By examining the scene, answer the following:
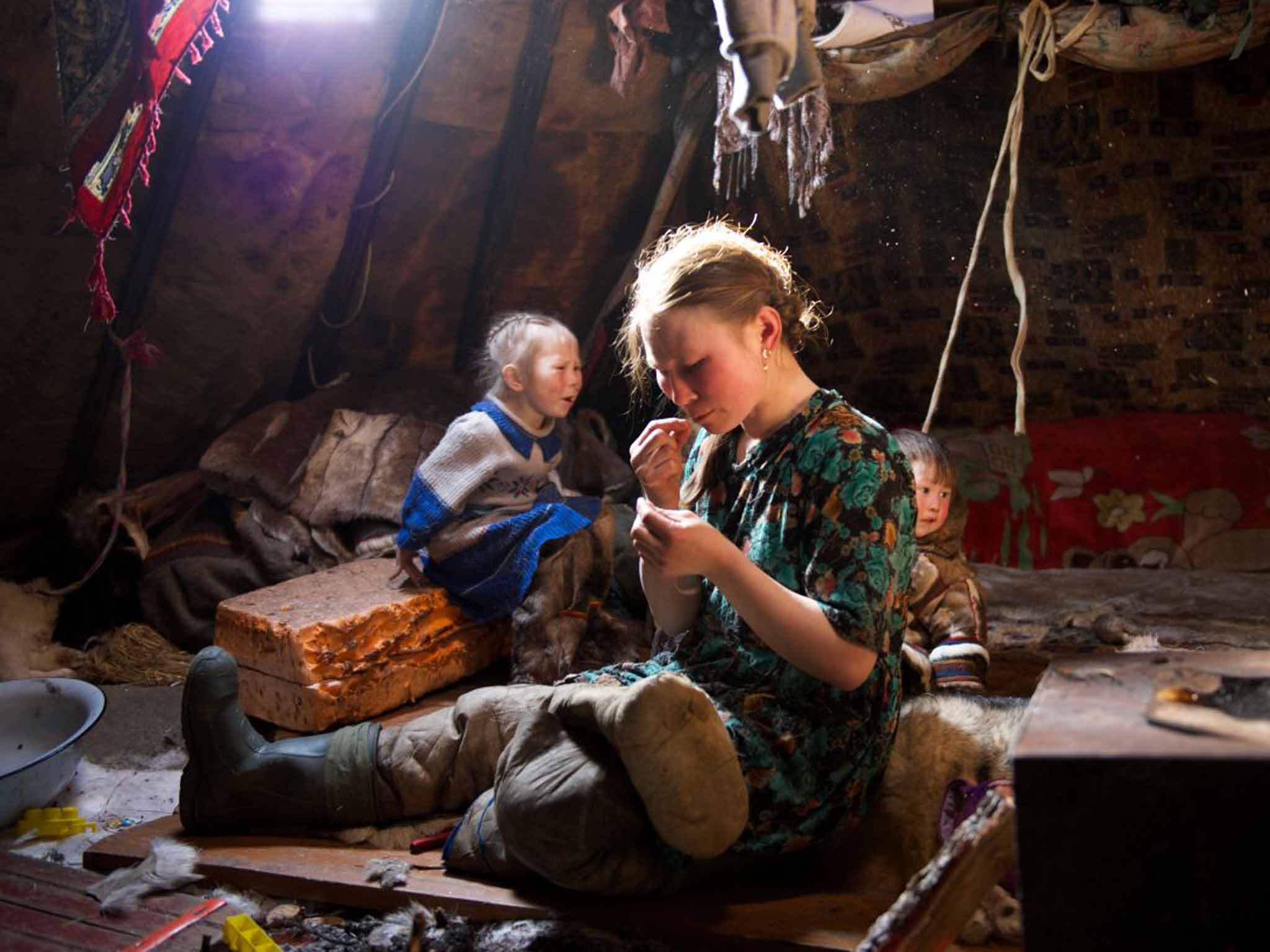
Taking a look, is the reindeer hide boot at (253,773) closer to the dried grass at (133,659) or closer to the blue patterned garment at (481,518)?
the blue patterned garment at (481,518)

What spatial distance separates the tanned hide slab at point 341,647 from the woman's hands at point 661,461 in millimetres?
1483

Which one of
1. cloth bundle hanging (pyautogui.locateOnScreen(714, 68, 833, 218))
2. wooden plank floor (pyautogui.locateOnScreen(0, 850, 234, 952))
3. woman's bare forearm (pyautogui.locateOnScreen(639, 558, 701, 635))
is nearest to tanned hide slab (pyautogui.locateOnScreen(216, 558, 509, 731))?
wooden plank floor (pyautogui.locateOnScreen(0, 850, 234, 952))

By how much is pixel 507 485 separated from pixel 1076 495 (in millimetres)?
2311

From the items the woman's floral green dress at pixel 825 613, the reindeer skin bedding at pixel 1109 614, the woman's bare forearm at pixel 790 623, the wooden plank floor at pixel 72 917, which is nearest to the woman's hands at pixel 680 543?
the woman's bare forearm at pixel 790 623

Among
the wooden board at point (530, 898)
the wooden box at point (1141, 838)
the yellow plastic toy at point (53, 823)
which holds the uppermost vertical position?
the wooden box at point (1141, 838)

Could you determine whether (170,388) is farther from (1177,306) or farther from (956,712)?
(1177,306)

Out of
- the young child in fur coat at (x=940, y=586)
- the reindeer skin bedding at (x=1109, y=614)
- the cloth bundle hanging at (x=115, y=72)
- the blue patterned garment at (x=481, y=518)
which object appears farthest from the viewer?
the blue patterned garment at (x=481, y=518)

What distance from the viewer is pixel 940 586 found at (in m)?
3.04

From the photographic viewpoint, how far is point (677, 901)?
218 cm

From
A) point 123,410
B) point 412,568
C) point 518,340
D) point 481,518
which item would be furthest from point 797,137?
point 123,410

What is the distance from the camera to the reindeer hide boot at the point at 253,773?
104 inches

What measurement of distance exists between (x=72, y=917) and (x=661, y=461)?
59.2 inches

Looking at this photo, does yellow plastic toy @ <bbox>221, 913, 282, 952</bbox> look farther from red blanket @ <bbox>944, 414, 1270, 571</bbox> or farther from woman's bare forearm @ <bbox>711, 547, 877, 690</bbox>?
red blanket @ <bbox>944, 414, 1270, 571</bbox>

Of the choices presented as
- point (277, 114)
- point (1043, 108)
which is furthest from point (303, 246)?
point (1043, 108)
